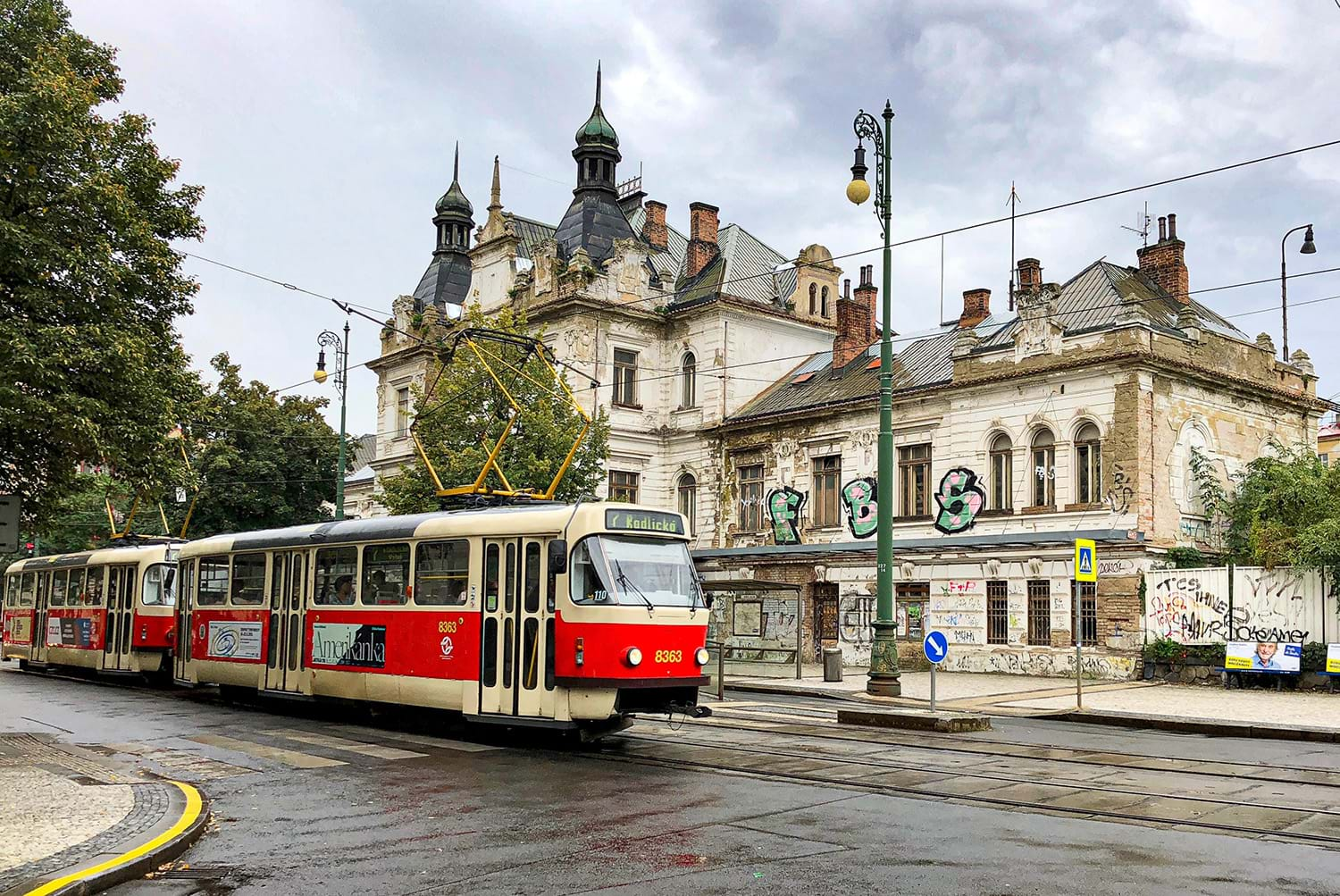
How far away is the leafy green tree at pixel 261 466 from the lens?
5194cm

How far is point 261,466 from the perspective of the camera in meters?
52.4

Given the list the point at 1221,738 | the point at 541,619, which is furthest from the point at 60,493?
the point at 1221,738

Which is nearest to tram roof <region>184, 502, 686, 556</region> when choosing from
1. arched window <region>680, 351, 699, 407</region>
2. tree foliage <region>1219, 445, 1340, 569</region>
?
tree foliage <region>1219, 445, 1340, 569</region>

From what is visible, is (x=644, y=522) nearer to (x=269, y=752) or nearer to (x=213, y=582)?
(x=269, y=752)

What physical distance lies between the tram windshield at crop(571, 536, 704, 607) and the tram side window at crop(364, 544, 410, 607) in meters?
3.44

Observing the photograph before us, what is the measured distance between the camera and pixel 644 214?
50875mm

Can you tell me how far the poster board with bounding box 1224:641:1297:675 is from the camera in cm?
2534

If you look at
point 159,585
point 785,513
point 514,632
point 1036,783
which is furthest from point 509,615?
point 785,513

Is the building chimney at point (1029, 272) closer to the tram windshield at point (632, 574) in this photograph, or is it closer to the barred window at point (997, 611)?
the barred window at point (997, 611)

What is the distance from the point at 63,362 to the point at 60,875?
30.6ft

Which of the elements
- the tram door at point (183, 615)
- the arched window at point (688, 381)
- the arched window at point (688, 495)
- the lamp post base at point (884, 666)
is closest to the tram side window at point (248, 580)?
the tram door at point (183, 615)

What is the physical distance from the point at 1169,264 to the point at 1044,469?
832 cm

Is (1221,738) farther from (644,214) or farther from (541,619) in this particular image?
(644,214)

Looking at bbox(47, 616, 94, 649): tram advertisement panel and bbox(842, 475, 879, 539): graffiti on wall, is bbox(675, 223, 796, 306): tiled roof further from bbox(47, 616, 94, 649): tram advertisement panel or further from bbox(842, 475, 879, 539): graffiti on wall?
bbox(47, 616, 94, 649): tram advertisement panel
